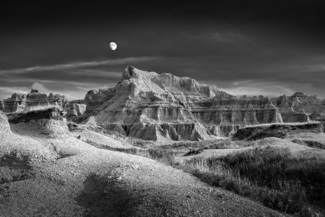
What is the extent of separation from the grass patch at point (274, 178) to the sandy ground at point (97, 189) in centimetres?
84

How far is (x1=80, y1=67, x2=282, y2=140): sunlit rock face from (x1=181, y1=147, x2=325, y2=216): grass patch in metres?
90.7

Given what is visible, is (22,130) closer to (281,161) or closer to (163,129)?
(281,161)

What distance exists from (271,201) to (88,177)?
5.77 m

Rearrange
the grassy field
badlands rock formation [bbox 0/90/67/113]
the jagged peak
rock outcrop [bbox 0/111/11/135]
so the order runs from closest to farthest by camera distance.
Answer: the grassy field
rock outcrop [bbox 0/111/11/135]
the jagged peak
badlands rock formation [bbox 0/90/67/113]

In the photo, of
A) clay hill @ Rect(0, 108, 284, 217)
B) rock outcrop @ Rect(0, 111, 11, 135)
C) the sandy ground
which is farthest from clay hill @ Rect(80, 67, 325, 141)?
the sandy ground

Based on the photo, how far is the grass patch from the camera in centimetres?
815

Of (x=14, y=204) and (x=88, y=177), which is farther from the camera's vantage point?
(x=88, y=177)

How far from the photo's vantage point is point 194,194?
24.8 feet

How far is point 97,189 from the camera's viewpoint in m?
8.88

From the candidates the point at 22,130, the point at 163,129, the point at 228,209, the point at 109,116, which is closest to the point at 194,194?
the point at 228,209

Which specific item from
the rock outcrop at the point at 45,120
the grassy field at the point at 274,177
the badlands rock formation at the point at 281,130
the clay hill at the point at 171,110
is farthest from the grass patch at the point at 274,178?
the clay hill at the point at 171,110

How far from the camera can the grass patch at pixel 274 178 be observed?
815 cm

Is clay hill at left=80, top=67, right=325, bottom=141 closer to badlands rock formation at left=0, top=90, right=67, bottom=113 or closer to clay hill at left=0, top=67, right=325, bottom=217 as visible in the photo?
badlands rock formation at left=0, top=90, right=67, bottom=113

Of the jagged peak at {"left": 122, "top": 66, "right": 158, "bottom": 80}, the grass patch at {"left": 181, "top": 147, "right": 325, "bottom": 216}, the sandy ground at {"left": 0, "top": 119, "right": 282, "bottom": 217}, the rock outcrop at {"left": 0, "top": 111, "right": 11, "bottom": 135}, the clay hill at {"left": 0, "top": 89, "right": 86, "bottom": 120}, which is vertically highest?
the jagged peak at {"left": 122, "top": 66, "right": 158, "bottom": 80}
